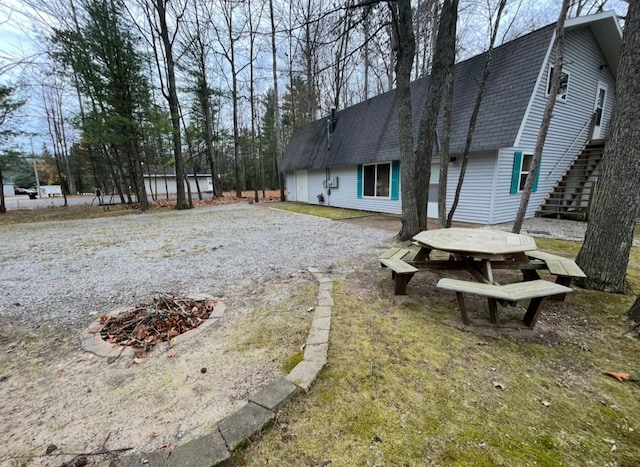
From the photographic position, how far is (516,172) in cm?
773

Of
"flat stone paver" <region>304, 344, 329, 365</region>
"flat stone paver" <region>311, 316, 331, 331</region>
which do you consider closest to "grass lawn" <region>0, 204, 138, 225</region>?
"flat stone paver" <region>311, 316, 331, 331</region>

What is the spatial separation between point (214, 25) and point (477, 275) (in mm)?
18699

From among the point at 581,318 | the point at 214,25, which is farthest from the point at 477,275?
the point at 214,25

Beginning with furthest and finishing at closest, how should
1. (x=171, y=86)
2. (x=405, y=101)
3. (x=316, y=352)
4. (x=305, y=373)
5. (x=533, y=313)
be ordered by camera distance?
(x=171, y=86) → (x=405, y=101) → (x=533, y=313) → (x=316, y=352) → (x=305, y=373)

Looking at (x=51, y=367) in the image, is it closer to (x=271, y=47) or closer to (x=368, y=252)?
(x=368, y=252)

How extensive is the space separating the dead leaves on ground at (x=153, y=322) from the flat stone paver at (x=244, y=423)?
1.23 m

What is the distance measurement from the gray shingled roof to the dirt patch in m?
7.42

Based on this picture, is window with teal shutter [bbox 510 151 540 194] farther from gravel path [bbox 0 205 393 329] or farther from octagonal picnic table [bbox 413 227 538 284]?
octagonal picnic table [bbox 413 227 538 284]

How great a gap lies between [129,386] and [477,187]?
8.77m

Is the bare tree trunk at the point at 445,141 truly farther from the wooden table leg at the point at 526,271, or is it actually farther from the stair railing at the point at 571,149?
the stair railing at the point at 571,149

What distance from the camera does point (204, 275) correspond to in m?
4.11

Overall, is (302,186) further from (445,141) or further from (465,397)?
(465,397)

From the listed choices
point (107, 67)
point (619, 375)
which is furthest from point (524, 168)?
point (107, 67)

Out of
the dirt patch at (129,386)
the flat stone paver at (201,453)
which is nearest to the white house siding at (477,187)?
the dirt patch at (129,386)
